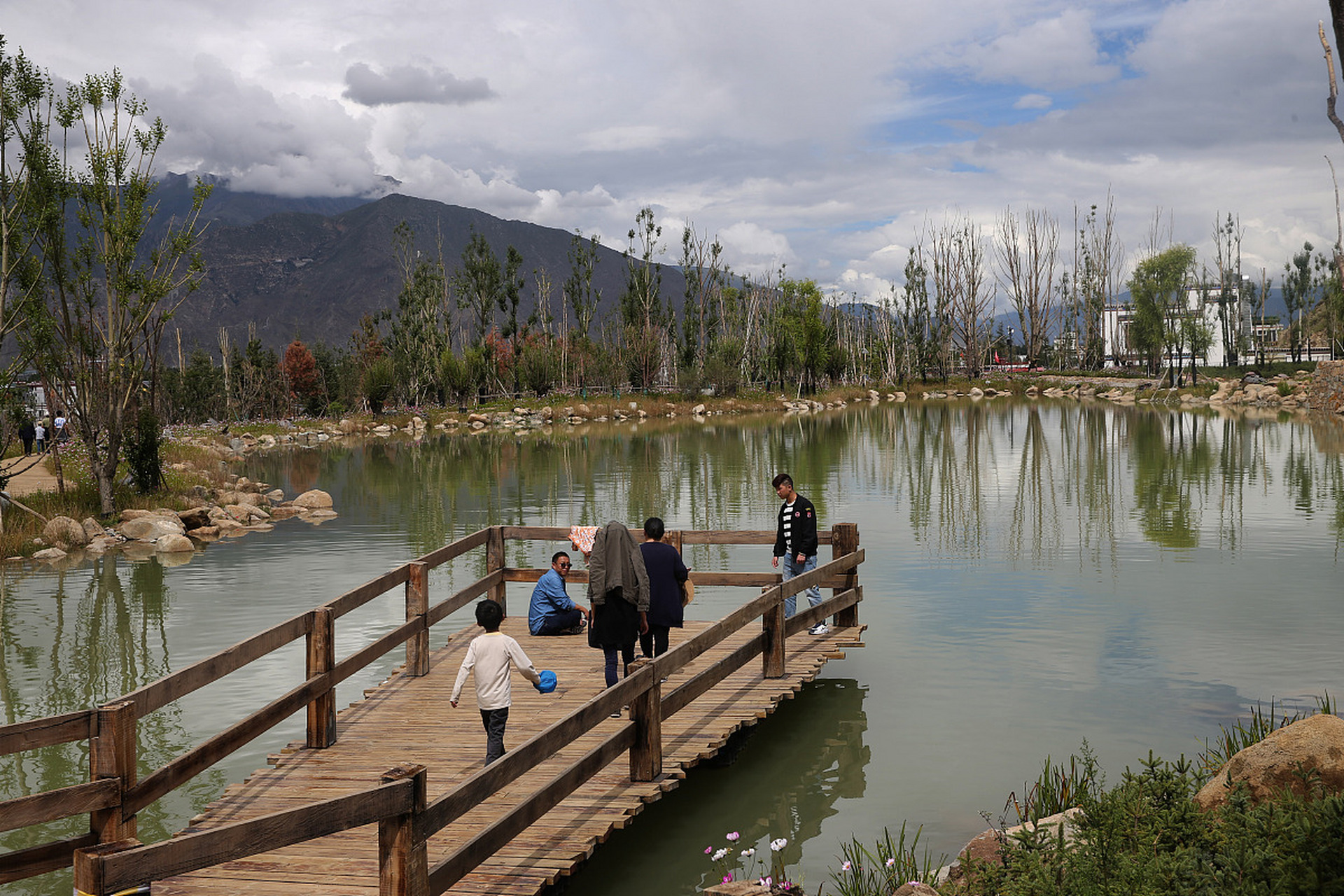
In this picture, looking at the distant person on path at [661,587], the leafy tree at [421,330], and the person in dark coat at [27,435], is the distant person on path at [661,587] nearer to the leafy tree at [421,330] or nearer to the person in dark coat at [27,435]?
the person in dark coat at [27,435]

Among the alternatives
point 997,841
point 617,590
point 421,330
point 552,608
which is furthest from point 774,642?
point 421,330

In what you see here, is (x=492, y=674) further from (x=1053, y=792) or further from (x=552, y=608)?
(x=552, y=608)

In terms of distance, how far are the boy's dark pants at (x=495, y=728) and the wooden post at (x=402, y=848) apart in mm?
2275

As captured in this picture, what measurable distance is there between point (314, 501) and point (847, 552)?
21.0 m

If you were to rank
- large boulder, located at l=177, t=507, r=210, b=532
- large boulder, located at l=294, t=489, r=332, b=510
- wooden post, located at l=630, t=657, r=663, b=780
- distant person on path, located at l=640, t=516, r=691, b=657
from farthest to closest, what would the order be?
large boulder, located at l=294, t=489, r=332, b=510, large boulder, located at l=177, t=507, r=210, b=532, distant person on path, located at l=640, t=516, r=691, b=657, wooden post, located at l=630, t=657, r=663, b=780

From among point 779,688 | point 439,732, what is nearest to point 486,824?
point 439,732

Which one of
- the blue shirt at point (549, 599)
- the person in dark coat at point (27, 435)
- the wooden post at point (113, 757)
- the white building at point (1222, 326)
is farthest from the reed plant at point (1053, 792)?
the white building at point (1222, 326)

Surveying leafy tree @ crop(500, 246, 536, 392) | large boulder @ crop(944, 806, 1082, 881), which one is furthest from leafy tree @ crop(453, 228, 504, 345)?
large boulder @ crop(944, 806, 1082, 881)

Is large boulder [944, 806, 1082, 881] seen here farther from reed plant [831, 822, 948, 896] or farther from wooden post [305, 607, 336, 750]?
wooden post [305, 607, 336, 750]

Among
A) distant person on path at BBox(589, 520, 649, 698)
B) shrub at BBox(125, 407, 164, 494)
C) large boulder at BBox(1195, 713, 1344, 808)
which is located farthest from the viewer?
shrub at BBox(125, 407, 164, 494)

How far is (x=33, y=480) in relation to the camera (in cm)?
3128

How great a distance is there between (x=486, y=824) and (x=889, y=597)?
32.8 ft

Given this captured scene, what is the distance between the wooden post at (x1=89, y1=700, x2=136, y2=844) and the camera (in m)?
5.98

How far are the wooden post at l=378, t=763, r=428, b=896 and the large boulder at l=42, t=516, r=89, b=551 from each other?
21.2 metres
